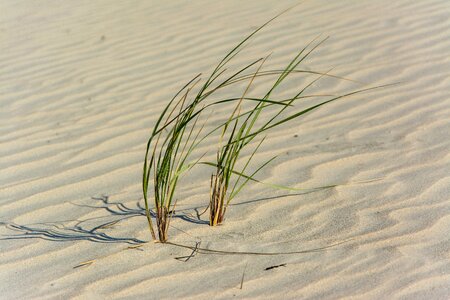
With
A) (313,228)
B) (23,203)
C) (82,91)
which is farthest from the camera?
(82,91)

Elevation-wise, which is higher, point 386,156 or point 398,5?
point 398,5

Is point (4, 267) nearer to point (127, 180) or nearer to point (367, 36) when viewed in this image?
point (127, 180)

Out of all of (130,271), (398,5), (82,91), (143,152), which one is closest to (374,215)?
(130,271)

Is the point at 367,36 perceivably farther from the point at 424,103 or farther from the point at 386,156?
the point at 386,156

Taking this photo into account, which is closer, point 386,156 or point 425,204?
point 425,204

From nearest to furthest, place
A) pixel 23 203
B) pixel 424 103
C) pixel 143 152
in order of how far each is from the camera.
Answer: pixel 23 203 < pixel 143 152 < pixel 424 103

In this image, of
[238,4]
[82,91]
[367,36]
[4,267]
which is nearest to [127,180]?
[4,267]

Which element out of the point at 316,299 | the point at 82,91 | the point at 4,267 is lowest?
the point at 316,299
